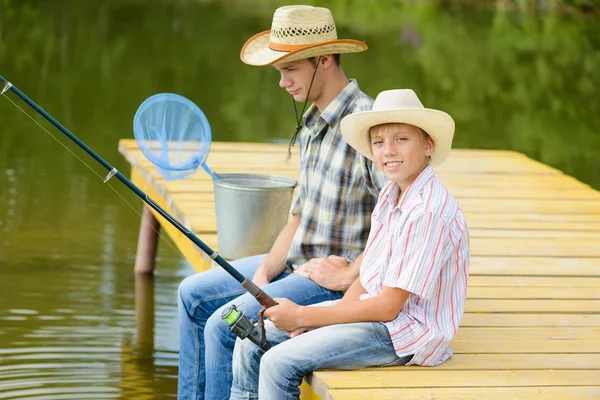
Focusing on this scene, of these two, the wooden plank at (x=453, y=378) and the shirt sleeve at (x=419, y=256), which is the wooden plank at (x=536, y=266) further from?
the shirt sleeve at (x=419, y=256)

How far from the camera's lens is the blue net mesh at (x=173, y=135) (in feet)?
11.9

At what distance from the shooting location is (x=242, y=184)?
3.88 meters

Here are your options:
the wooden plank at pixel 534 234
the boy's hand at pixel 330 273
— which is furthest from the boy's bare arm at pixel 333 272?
the wooden plank at pixel 534 234

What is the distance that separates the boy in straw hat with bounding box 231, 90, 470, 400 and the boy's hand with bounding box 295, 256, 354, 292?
0.71 feet

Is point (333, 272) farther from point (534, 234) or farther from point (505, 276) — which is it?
point (534, 234)

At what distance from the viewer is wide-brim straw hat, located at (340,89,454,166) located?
264cm

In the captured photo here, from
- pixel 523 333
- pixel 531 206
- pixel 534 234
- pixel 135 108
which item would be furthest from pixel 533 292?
pixel 135 108

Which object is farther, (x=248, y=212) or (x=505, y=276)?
(x=505, y=276)

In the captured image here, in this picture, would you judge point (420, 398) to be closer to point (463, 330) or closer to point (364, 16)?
point (463, 330)

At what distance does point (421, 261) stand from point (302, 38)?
0.79 meters

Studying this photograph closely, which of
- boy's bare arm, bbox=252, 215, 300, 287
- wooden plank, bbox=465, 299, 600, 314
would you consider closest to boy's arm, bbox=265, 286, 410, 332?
boy's bare arm, bbox=252, 215, 300, 287

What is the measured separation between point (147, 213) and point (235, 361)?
270 centimetres

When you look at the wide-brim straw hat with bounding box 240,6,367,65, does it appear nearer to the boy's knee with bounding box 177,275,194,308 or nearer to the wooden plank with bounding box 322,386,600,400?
the boy's knee with bounding box 177,275,194,308

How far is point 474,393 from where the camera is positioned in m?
2.64
